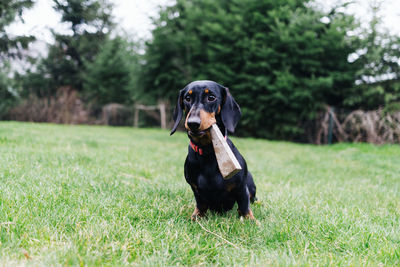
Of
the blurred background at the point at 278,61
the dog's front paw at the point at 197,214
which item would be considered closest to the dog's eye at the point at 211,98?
the dog's front paw at the point at 197,214

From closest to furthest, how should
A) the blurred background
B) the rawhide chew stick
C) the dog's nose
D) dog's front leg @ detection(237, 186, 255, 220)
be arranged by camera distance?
the rawhide chew stick < the dog's nose < dog's front leg @ detection(237, 186, 255, 220) < the blurred background

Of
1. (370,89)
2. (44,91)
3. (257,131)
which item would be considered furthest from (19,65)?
(370,89)

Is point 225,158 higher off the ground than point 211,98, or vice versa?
point 211,98

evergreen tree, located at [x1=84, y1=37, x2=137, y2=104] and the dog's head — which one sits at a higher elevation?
evergreen tree, located at [x1=84, y1=37, x2=137, y2=104]

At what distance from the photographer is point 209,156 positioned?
2.01 m

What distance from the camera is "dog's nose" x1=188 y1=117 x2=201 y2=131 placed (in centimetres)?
176

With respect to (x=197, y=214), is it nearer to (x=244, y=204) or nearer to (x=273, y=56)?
(x=244, y=204)

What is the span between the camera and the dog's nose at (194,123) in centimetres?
176

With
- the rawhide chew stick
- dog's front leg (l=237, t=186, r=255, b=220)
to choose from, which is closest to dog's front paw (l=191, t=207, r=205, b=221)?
dog's front leg (l=237, t=186, r=255, b=220)

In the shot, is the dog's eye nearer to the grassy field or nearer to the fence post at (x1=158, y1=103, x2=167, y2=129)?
the grassy field

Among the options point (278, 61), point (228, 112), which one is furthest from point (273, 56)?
point (228, 112)

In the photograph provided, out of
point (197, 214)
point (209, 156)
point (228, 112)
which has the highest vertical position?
point (228, 112)

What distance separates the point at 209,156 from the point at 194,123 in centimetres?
35

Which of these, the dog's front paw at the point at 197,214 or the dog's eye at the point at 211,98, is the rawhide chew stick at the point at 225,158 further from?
the dog's front paw at the point at 197,214
